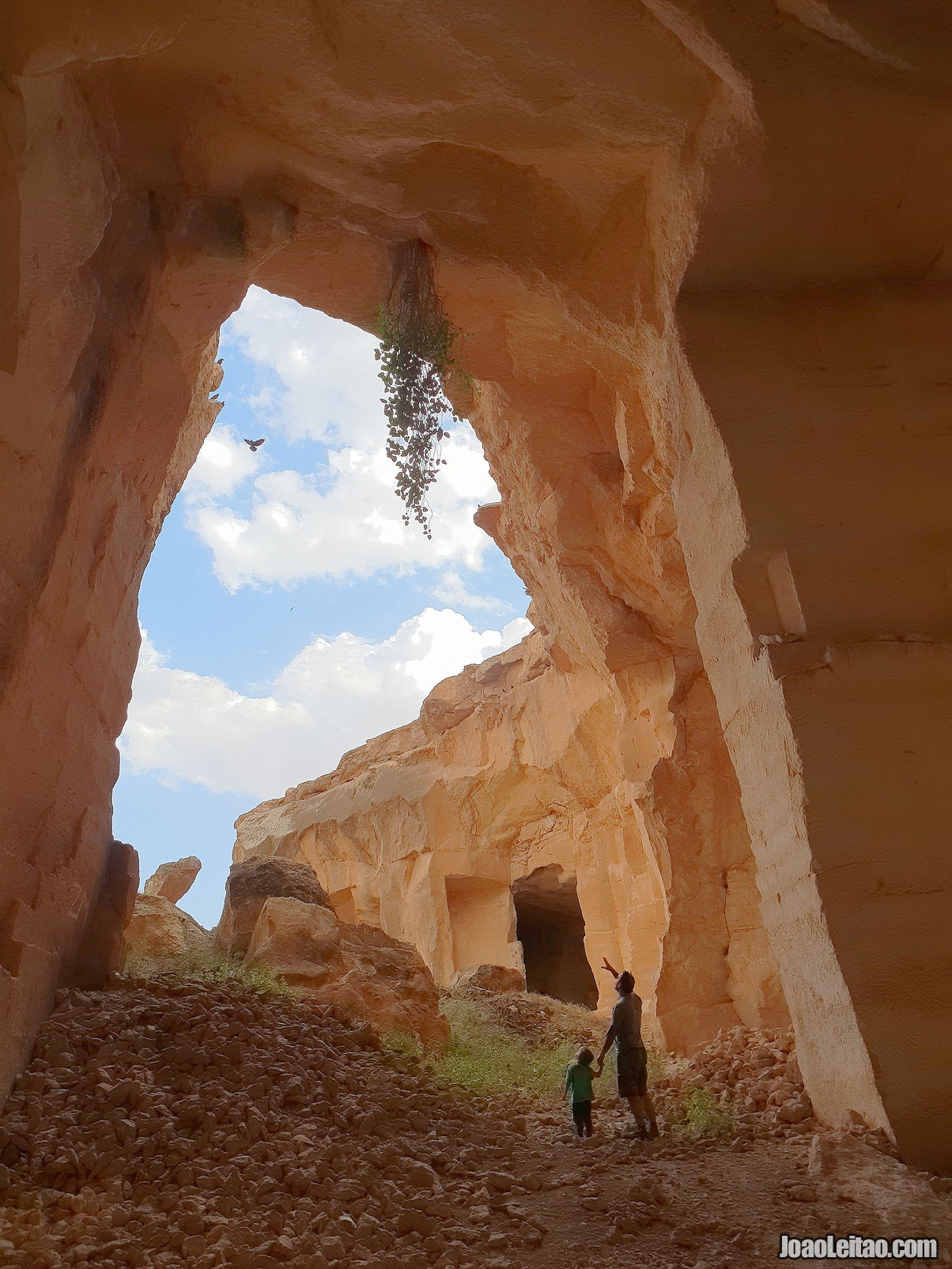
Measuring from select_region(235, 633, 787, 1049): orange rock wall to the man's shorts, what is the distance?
10.2 feet

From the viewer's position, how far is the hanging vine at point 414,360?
6.10 m

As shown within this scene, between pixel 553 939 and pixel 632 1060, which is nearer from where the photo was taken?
pixel 632 1060

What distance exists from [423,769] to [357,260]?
1165 cm

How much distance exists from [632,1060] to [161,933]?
4626 mm

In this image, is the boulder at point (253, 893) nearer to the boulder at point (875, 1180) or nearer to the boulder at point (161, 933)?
the boulder at point (161, 933)

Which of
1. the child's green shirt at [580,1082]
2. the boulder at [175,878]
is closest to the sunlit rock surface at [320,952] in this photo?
the child's green shirt at [580,1082]

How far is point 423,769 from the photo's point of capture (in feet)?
54.3

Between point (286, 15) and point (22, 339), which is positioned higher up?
point (286, 15)

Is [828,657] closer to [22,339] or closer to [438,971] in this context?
[22,339]

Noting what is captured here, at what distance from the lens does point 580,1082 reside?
5023mm

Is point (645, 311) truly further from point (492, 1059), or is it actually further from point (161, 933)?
point (161, 933)

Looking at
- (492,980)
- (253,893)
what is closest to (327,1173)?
(253,893)

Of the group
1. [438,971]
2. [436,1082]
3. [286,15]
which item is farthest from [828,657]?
[438,971]

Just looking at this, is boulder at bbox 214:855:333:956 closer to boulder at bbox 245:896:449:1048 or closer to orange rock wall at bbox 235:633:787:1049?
boulder at bbox 245:896:449:1048
